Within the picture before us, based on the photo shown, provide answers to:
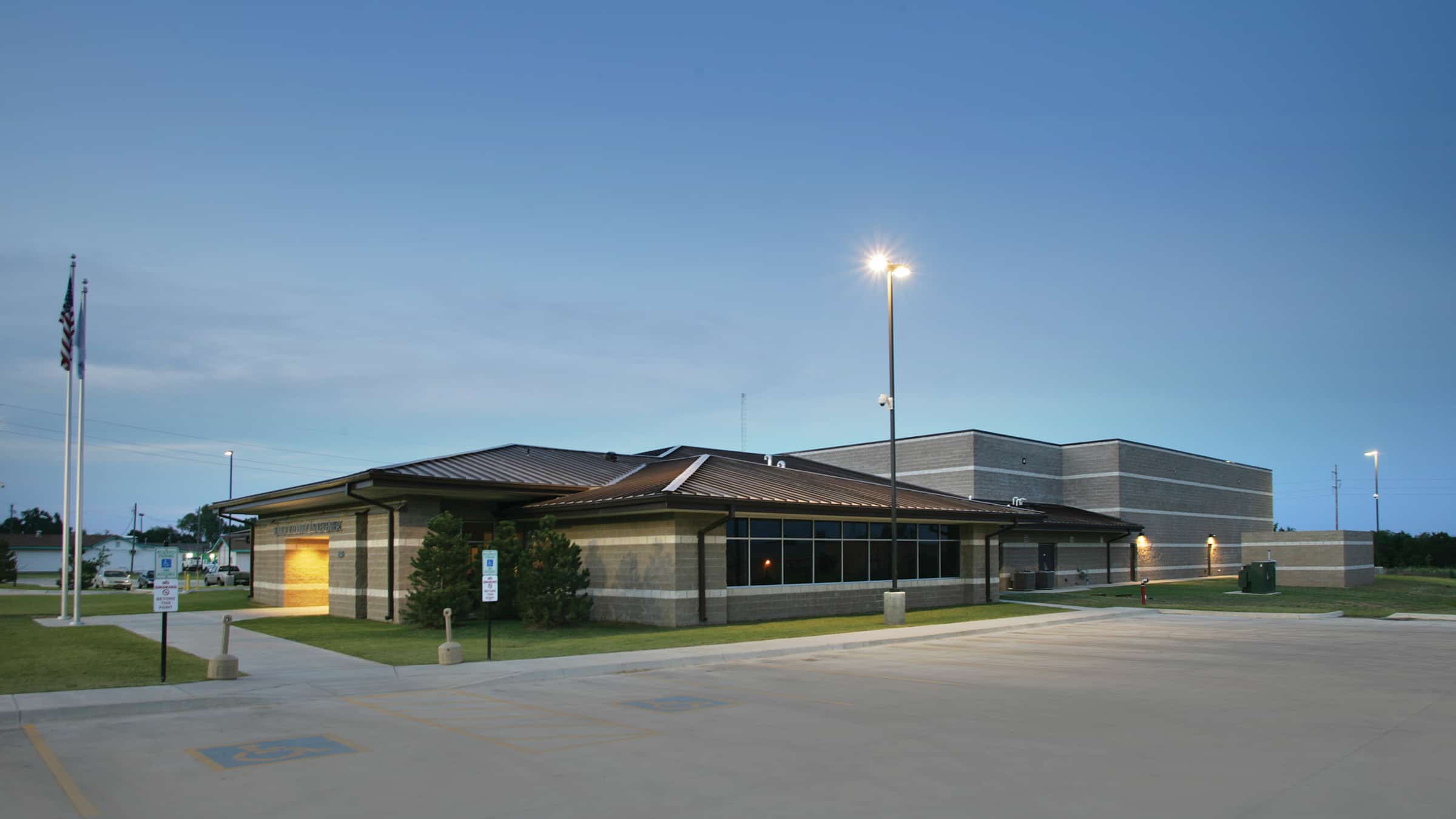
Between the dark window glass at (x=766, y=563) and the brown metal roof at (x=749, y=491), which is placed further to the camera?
the dark window glass at (x=766, y=563)

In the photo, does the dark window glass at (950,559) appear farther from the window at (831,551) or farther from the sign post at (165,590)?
the sign post at (165,590)

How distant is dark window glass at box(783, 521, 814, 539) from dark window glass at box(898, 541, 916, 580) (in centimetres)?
461

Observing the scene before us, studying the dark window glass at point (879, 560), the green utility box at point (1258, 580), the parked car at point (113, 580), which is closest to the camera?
the dark window glass at point (879, 560)

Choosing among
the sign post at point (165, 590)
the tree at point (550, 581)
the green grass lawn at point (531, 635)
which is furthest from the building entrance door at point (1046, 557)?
the sign post at point (165, 590)

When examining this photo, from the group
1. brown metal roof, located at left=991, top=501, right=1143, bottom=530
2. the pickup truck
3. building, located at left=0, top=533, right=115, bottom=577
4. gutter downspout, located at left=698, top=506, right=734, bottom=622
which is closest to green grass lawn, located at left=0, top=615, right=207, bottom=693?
gutter downspout, located at left=698, top=506, right=734, bottom=622

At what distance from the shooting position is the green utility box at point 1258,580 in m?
43.2

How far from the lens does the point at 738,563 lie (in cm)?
2650

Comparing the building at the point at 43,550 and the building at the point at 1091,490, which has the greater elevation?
the building at the point at 1091,490

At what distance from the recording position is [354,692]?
47.8ft

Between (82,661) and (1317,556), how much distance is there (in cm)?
5640

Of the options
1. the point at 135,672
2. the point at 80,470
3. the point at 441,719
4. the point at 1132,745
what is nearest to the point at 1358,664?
the point at 1132,745

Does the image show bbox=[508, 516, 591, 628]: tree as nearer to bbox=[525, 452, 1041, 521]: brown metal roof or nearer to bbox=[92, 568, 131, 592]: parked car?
bbox=[525, 452, 1041, 521]: brown metal roof

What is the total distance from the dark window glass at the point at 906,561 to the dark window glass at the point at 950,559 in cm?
169

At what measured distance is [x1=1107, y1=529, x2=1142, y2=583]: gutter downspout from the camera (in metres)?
51.2
